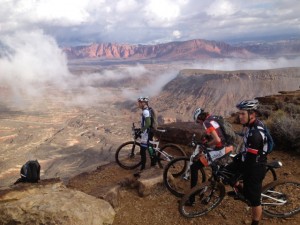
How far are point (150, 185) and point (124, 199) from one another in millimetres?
832

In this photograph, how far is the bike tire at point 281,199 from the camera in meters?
7.71

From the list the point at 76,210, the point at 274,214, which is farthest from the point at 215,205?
the point at 76,210

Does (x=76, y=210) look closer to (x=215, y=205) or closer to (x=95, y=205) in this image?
(x=95, y=205)

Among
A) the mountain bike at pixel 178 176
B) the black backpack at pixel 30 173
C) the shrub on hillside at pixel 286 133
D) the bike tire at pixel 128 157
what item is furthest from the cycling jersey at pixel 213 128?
the shrub on hillside at pixel 286 133

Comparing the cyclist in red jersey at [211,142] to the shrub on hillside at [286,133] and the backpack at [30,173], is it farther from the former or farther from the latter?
the shrub on hillside at [286,133]

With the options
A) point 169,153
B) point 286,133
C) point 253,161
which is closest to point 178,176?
point 169,153

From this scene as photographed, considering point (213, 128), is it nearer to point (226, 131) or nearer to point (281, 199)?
point (226, 131)

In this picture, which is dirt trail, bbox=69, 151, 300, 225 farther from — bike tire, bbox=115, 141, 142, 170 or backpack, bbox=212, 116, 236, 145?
bike tire, bbox=115, 141, 142, 170

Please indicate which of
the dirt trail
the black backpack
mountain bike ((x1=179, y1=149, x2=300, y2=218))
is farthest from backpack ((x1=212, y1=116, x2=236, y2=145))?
the black backpack

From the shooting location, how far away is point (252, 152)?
260 inches

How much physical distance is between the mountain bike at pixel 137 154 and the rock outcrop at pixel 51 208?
345cm

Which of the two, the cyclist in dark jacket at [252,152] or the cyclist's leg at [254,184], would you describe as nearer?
the cyclist in dark jacket at [252,152]

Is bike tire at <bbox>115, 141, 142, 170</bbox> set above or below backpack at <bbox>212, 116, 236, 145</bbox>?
below

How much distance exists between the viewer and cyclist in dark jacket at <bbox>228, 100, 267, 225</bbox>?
6.57 meters
